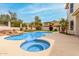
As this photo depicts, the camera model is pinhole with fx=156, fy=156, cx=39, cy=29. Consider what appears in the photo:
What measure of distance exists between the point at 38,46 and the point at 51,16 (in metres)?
0.68

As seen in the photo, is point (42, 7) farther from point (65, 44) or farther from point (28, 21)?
point (65, 44)

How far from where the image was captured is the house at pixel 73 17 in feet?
10.6

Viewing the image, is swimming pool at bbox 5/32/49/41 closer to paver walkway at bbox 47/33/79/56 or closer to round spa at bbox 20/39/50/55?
round spa at bbox 20/39/50/55

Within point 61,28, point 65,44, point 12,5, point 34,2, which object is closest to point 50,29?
point 61,28

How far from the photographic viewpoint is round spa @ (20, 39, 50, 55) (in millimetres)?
3186

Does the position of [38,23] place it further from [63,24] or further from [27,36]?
[63,24]

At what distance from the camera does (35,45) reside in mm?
3248

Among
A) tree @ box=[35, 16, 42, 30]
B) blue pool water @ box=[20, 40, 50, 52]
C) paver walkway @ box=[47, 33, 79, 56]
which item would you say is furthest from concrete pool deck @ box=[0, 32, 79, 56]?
tree @ box=[35, 16, 42, 30]

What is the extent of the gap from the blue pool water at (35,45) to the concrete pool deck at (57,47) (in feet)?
0.34

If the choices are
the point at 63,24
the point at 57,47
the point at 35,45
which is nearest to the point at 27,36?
the point at 35,45

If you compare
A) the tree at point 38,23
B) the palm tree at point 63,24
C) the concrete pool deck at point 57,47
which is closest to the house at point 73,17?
the palm tree at point 63,24

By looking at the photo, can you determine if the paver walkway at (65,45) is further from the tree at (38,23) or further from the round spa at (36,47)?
the tree at (38,23)

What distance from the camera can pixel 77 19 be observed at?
331 centimetres

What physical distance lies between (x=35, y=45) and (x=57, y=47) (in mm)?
461
